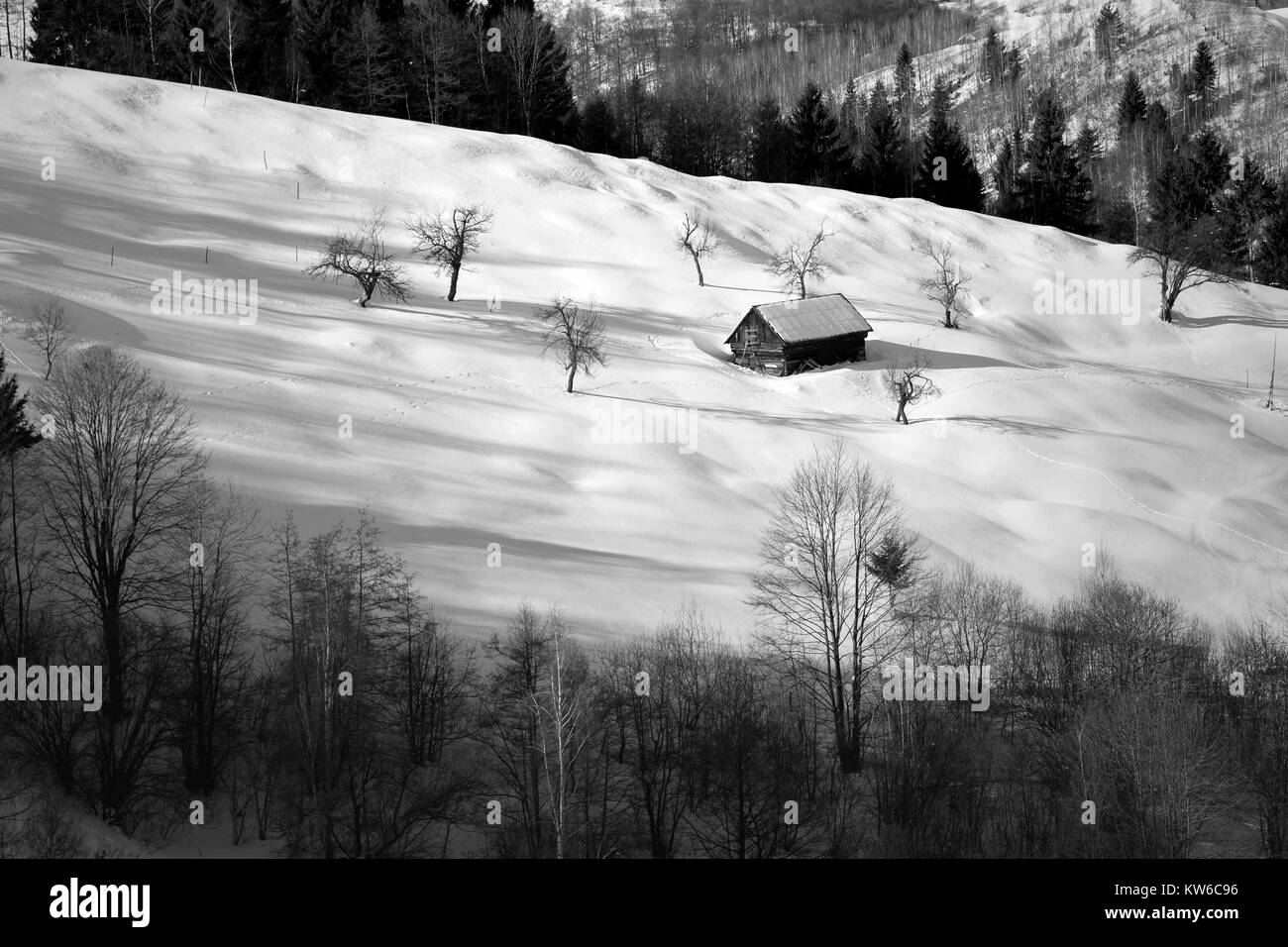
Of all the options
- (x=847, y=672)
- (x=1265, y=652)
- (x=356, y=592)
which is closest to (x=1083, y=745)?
(x=847, y=672)

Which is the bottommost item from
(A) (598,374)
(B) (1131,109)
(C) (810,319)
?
(A) (598,374)

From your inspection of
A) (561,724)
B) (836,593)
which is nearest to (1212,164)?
(836,593)

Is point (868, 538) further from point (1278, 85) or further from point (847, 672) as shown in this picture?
point (1278, 85)

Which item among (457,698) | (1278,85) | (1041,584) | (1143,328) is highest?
(1278,85)

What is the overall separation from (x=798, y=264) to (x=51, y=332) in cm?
4008

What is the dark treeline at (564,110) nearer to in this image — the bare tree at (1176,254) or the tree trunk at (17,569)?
the bare tree at (1176,254)

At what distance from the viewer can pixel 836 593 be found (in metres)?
31.3

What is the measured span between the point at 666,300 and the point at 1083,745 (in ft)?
121

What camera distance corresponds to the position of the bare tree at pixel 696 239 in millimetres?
63250

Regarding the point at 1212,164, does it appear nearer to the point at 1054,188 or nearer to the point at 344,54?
the point at 1054,188

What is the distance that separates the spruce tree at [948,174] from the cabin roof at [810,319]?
34356 mm

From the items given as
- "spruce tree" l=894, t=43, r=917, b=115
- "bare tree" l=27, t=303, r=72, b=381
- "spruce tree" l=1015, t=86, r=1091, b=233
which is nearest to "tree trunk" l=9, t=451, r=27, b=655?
"bare tree" l=27, t=303, r=72, b=381

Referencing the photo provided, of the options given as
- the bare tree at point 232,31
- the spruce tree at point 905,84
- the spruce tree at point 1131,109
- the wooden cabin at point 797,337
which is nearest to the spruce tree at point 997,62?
the spruce tree at point 905,84

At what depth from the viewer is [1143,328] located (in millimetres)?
64750
